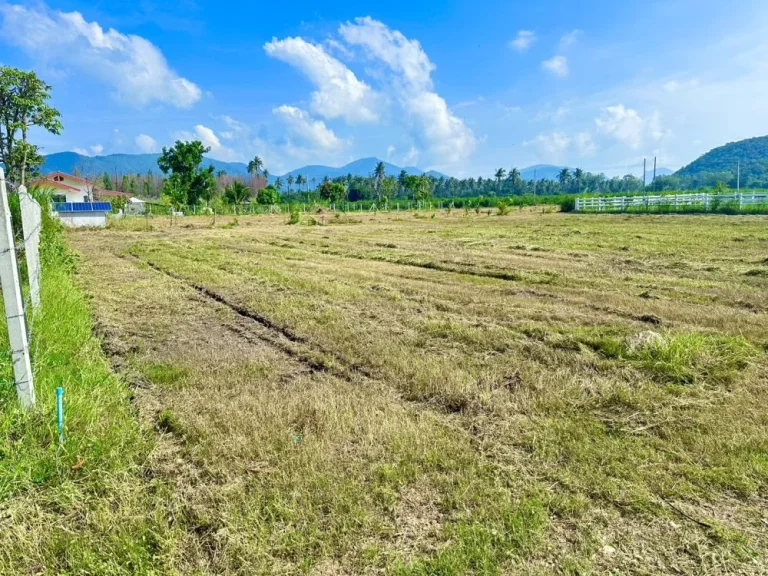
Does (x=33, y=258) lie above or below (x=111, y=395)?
above

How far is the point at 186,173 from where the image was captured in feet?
184

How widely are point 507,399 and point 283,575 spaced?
229 cm

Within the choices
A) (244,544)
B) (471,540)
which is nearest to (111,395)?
(244,544)

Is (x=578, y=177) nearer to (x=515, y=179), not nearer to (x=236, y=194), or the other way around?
(x=515, y=179)

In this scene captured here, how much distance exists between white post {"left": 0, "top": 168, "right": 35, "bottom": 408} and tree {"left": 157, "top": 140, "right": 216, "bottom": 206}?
54100mm

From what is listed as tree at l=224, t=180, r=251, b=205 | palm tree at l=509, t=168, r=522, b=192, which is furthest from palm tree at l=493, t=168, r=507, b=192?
tree at l=224, t=180, r=251, b=205

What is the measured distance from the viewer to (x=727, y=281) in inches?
338

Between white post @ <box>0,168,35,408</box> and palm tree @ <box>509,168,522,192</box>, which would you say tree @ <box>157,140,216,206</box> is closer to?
white post @ <box>0,168,35,408</box>

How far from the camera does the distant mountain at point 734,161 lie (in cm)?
11444

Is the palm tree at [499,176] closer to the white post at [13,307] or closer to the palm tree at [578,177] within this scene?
the palm tree at [578,177]

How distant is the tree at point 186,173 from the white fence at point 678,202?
43120 millimetres

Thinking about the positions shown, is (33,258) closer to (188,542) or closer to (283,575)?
(188,542)

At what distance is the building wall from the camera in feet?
94.7

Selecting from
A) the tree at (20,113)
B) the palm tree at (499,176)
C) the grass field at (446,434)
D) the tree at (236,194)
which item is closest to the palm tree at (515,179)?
the palm tree at (499,176)
